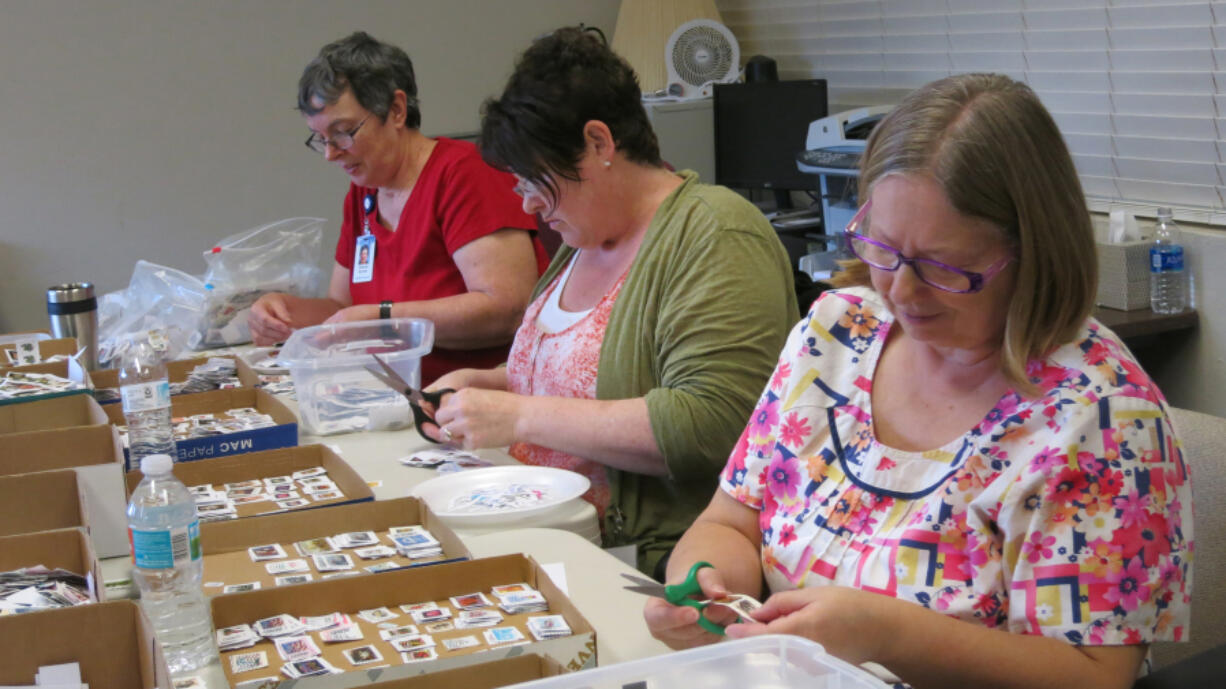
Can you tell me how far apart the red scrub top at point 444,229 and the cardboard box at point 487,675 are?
1.74 meters

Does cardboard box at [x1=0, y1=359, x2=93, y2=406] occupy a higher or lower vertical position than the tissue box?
higher

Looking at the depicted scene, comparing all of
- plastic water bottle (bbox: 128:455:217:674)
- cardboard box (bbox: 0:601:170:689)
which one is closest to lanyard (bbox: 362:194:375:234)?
plastic water bottle (bbox: 128:455:217:674)

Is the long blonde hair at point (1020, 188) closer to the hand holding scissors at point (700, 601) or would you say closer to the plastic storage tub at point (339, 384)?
the hand holding scissors at point (700, 601)

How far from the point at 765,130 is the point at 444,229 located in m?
1.94

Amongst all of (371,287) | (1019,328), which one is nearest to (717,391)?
(1019,328)

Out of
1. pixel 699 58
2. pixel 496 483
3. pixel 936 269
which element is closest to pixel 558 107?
pixel 496 483

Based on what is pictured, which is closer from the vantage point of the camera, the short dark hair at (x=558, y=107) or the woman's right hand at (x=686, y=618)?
the woman's right hand at (x=686, y=618)

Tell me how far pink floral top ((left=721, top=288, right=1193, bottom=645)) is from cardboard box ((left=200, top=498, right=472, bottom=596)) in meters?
0.45

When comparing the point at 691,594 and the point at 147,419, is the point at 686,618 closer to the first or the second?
the point at 691,594

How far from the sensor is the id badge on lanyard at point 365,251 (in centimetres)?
298

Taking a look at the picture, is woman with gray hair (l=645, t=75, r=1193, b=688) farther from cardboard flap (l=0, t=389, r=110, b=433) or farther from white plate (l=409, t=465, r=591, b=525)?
cardboard flap (l=0, t=389, r=110, b=433)

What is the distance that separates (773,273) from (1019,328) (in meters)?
0.72

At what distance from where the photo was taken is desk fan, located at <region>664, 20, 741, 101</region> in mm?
4723

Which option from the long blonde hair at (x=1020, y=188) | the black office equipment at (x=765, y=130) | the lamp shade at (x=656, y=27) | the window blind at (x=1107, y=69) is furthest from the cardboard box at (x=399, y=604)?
the lamp shade at (x=656, y=27)
